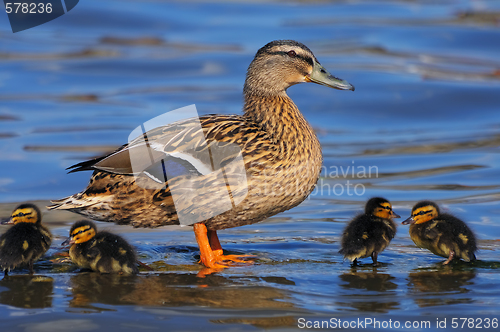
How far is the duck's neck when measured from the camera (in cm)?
526

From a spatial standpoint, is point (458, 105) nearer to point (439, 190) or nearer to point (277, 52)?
point (439, 190)

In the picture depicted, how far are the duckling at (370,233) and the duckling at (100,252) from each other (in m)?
1.51

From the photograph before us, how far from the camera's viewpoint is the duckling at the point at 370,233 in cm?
489

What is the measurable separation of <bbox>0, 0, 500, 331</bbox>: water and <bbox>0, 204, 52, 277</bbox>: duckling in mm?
155

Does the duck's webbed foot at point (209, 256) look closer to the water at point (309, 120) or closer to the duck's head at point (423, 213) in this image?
the water at point (309, 120)

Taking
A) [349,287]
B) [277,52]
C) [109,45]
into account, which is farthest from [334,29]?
[349,287]

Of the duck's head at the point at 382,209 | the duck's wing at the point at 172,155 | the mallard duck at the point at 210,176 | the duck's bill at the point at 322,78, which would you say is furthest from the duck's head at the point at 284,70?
the duck's head at the point at 382,209

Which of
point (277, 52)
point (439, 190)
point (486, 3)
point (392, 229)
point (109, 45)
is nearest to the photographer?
point (392, 229)

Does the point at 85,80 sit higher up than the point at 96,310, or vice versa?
the point at 85,80

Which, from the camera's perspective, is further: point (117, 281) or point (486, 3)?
point (486, 3)

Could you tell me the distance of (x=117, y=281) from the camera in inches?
179

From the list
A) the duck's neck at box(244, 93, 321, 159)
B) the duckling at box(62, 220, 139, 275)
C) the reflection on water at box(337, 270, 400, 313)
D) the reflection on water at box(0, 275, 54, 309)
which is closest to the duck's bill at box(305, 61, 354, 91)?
the duck's neck at box(244, 93, 321, 159)

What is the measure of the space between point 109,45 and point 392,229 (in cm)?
997

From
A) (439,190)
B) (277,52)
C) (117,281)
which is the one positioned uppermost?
(277,52)
